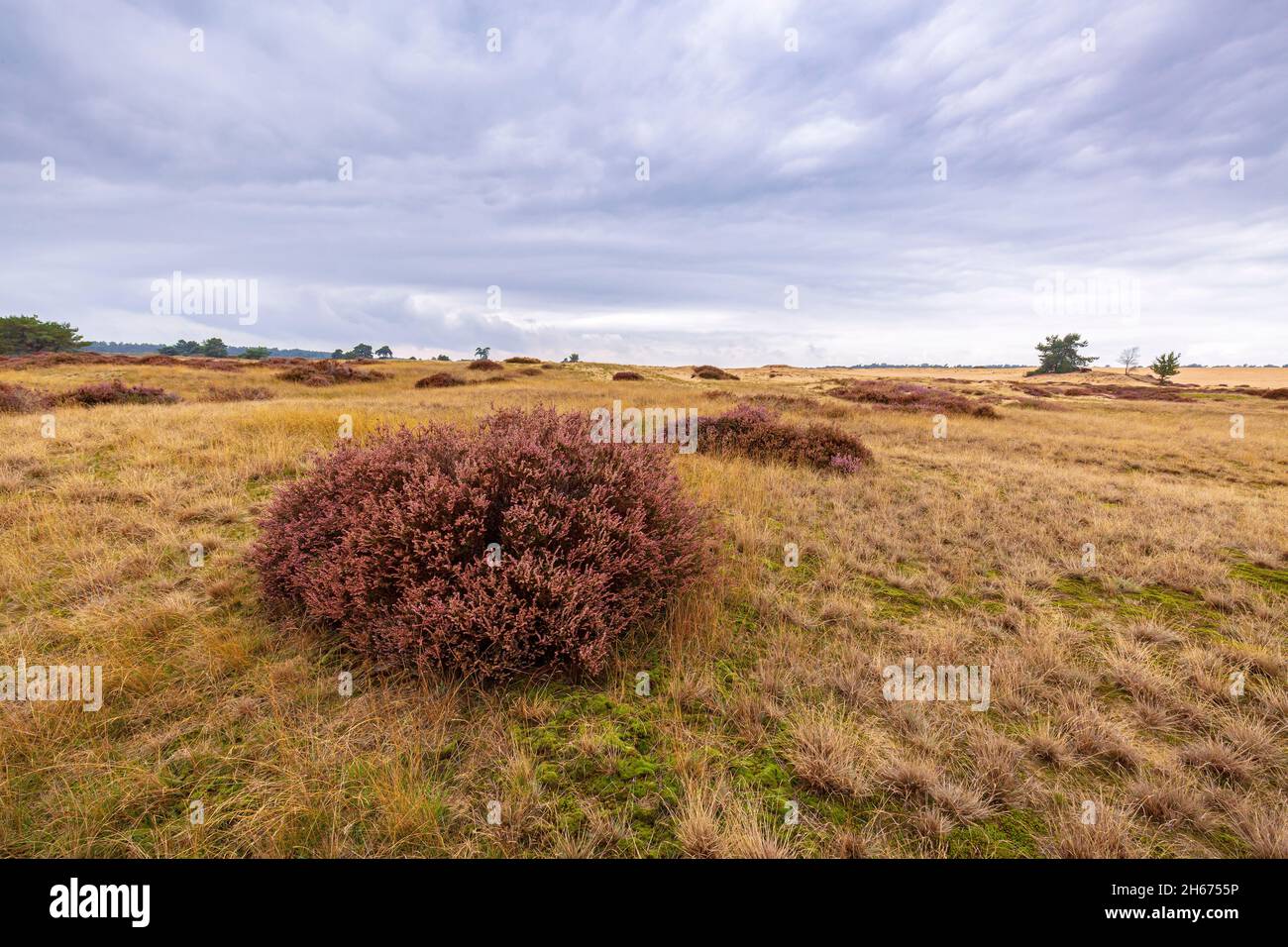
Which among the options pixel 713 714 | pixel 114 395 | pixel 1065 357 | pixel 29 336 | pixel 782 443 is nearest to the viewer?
pixel 713 714

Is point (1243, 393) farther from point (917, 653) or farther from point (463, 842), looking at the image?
point (463, 842)

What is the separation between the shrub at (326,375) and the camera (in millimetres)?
26797

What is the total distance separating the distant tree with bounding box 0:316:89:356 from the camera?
5291cm

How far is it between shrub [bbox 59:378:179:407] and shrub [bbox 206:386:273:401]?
1208 mm

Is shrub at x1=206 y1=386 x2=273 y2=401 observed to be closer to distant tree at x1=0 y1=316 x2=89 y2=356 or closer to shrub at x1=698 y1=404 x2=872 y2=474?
shrub at x1=698 y1=404 x2=872 y2=474

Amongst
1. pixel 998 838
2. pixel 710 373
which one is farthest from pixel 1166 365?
pixel 998 838

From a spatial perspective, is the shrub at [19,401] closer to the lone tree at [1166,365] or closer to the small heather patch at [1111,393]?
the small heather patch at [1111,393]

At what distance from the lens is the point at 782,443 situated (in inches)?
398

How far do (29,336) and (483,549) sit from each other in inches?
3360

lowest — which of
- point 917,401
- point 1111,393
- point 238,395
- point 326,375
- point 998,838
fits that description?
point 998,838

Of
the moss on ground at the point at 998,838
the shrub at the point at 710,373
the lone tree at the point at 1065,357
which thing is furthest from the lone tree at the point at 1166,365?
the moss on ground at the point at 998,838

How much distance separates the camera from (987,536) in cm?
622

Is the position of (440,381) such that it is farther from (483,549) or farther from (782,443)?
(483,549)
